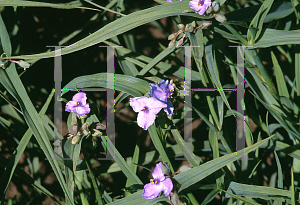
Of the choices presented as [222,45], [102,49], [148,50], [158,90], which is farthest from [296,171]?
[102,49]

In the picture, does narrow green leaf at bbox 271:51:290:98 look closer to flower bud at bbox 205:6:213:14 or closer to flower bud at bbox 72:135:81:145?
flower bud at bbox 205:6:213:14

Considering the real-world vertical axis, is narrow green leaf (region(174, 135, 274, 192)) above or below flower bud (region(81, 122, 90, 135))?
below

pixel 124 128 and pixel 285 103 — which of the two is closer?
pixel 285 103

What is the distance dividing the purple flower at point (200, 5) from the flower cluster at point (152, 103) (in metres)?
0.23

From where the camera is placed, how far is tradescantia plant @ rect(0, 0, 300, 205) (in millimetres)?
700

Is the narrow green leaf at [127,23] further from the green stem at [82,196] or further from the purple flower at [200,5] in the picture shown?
the green stem at [82,196]

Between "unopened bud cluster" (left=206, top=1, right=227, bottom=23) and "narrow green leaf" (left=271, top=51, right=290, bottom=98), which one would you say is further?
"narrow green leaf" (left=271, top=51, right=290, bottom=98)

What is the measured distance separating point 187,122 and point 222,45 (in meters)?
0.33

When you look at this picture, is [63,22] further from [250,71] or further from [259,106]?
[259,106]

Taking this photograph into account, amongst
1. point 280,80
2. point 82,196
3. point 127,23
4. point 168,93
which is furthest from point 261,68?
point 82,196

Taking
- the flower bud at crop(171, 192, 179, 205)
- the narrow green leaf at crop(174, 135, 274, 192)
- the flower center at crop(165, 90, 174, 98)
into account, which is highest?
the flower center at crop(165, 90, 174, 98)

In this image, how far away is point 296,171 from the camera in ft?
3.08

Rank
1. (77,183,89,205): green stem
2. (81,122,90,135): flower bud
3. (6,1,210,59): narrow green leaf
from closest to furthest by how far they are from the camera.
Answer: (6,1,210,59): narrow green leaf
(81,122,90,135): flower bud
(77,183,89,205): green stem

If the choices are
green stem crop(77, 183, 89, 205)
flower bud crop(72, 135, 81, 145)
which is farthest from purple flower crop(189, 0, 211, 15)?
green stem crop(77, 183, 89, 205)
